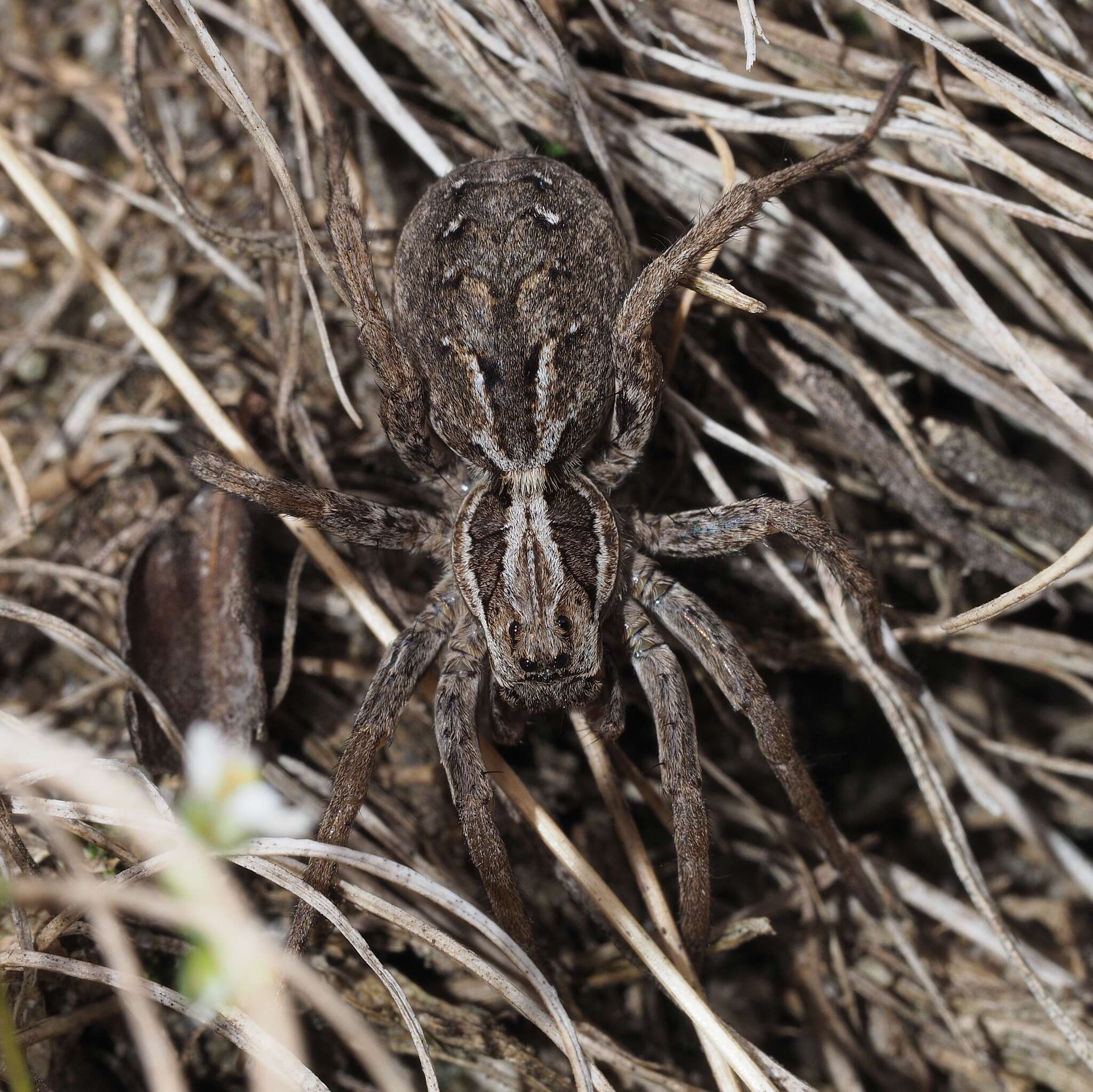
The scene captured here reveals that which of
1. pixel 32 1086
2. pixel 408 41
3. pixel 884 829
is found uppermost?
pixel 408 41

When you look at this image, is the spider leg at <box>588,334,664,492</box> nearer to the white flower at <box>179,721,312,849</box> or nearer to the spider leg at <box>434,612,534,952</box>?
the spider leg at <box>434,612,534,952</box>

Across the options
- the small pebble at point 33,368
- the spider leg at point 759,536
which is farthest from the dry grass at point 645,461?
the spider leg at point 759,536

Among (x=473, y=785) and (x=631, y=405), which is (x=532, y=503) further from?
(x=473, y=785)

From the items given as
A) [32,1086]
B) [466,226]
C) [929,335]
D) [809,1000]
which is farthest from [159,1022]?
[929,335]

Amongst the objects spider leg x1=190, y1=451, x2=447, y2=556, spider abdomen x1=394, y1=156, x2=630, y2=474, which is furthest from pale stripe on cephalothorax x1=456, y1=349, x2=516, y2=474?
spider leg x1=190, y1=451, x2=447, y2=556

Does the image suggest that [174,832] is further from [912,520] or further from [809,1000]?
[912,520]

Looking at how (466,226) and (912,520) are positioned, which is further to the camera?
(912,520)

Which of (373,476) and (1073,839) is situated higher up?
(373,476)
